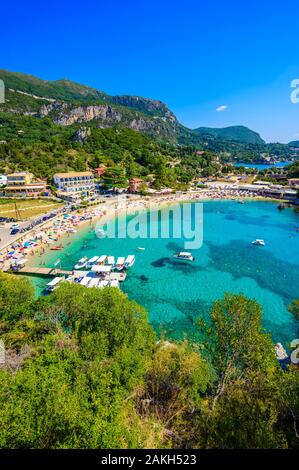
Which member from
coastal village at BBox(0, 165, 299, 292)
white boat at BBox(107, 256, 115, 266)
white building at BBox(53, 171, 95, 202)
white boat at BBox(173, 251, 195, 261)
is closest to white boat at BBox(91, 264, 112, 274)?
coastal village at BBox(0, 165, 299, 292)

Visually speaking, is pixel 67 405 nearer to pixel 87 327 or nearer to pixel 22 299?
pixel 87 327

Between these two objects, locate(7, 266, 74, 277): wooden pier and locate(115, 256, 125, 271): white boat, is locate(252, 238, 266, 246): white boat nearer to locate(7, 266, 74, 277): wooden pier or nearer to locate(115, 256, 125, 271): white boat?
locate(115, 256, 125, 271): white boat

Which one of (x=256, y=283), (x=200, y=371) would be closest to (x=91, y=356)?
(x=200, y=371)

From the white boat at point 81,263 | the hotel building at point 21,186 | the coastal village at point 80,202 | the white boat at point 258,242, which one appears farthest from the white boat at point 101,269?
the hotel building at point 21,186

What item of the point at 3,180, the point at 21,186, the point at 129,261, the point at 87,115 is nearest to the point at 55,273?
the point at 129,261

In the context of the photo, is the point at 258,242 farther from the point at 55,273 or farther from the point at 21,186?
the point at 21,186

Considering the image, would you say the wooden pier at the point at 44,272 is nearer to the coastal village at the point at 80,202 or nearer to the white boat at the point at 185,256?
the coastal village at the point at 80,202

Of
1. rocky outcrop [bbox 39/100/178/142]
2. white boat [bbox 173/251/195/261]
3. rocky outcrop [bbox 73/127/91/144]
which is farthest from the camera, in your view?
rocky outcrop [bbox 39/100/178/142]
